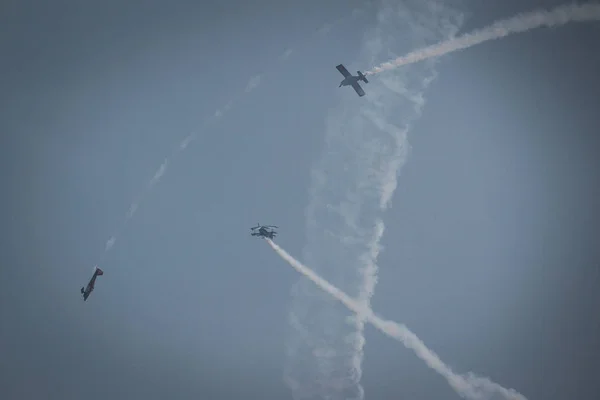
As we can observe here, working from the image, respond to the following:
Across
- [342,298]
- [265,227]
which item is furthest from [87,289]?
[342,298]

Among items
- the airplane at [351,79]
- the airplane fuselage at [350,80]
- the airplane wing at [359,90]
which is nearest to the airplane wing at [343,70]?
the airplane at [351,79]

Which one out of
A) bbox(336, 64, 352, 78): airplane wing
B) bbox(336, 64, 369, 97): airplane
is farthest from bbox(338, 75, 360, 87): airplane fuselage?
bbox(336, 64, 352, 78): airplane wing

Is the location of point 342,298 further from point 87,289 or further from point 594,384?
point 594,384

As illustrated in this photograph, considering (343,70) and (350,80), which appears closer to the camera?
(343,70)

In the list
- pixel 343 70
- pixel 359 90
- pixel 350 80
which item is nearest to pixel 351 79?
pixel 350 80

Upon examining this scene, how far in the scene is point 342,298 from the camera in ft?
140

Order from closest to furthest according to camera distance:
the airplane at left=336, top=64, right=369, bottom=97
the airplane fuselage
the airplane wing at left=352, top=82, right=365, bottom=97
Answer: the airplane at left=336, top=64, right=369, bottom=97 < the airplane fuselage < the airplane wing at left=352, top=82, right=365, bottom=97

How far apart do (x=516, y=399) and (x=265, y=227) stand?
27.9 meters

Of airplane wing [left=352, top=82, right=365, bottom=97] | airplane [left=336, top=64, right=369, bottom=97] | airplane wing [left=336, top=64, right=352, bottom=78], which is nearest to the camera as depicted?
airplane wing [left=336, top=64, right=352, bottom=78]

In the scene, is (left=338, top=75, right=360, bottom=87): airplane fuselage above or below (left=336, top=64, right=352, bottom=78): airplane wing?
below

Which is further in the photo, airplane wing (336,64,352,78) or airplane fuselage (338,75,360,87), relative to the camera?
airplane fuselage (338,75,360,87)

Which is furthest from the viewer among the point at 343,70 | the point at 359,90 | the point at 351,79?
the point at 359,90

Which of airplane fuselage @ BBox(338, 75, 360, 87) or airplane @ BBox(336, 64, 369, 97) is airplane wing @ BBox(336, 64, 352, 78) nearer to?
airplane @ BBox(336, 64, 369, 97)

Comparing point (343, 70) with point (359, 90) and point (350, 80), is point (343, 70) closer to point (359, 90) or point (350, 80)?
point (350, 80)
